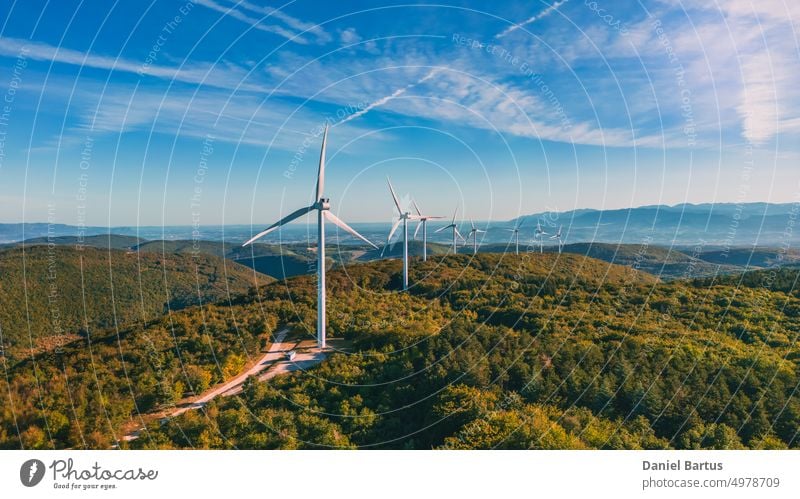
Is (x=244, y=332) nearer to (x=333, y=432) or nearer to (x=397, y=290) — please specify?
(x=333, y=432)

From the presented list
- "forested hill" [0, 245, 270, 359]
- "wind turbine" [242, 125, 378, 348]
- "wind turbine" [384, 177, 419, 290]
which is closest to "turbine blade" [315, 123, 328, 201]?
"wind turbine" [242, 125, 378, 348]

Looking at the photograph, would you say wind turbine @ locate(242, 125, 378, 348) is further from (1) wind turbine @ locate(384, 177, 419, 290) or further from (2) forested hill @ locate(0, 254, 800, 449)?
(1) wind turbine @ locate(384, 177, 419, 290)

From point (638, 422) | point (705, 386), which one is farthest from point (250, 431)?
point (705, 386)

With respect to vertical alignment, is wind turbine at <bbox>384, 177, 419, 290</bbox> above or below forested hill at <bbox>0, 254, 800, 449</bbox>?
above

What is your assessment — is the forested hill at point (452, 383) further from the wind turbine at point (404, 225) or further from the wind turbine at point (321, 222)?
the wind turbine at point (404, 225)

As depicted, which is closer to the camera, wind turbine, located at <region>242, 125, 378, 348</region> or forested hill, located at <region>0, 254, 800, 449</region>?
forested hill, located at <region>0, 254, 800, 449</region>

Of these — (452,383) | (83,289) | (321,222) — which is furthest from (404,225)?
(83,289)

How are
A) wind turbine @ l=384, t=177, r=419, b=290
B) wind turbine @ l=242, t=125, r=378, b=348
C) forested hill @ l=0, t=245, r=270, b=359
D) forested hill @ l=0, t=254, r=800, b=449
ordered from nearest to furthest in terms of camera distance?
forested hill @ l=0, t=254, r=800, b=449, wind turbine @ l=242, t=125, r=378, b=348, wind turbine @ l=384, t=177, r=419, b=290, forested hill @ l=0, t=245, r=270, b=359

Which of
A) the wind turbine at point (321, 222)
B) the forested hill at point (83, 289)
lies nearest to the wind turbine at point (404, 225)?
the wind turbine at point (321, 222)
